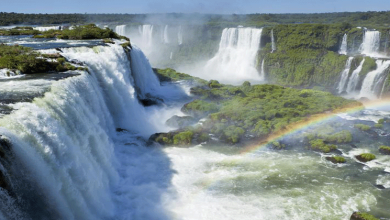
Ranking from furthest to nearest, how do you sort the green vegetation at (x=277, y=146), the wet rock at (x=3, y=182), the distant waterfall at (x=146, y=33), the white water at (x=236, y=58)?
the distant waterfall at (x=146, y=33)
the white water at (x=236, y=58)
the green vegetation at (x=277, y=146)
the wet rock at (x=3, y=182)

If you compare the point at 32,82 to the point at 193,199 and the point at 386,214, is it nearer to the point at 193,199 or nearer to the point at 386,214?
the point at 193,199

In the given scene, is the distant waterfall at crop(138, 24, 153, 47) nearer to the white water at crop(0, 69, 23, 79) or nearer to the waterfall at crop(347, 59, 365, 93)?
the waterfall at crop(347, 59, 365, 93)

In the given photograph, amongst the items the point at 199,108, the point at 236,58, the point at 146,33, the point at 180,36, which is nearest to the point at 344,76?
the point at 236,58

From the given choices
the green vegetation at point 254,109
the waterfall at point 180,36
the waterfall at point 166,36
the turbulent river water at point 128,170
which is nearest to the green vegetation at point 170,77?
the green vegetation at point 254,109

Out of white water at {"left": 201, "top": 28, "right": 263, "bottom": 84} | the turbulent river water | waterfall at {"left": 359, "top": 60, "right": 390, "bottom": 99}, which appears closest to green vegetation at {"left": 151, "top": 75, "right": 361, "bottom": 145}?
the turbulent river water

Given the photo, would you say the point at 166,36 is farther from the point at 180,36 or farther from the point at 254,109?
the point at 254,109

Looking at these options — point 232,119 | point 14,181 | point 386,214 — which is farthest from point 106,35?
point 386,214

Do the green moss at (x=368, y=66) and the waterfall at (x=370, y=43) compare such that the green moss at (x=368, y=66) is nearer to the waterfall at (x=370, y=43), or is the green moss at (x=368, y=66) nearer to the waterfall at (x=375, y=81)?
the waterfall at (x=375, y=81)
